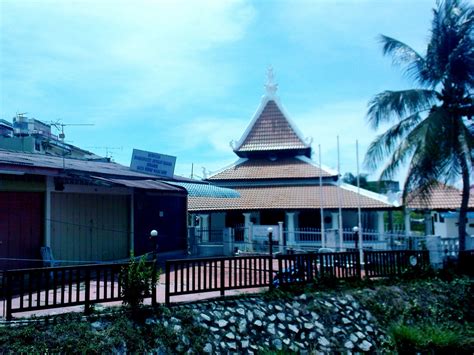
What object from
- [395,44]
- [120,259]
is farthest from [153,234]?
[395,44]

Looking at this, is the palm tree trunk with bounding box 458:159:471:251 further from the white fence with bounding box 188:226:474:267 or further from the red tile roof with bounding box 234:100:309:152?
the red tile roof with bounding box 234:100:309:152

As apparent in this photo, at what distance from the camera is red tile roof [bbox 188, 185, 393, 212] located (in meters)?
18.7

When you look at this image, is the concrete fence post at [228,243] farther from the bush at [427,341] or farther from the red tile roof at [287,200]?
the bush at [427,341]

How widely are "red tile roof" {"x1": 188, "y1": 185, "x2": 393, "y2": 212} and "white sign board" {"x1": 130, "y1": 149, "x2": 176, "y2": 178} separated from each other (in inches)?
282

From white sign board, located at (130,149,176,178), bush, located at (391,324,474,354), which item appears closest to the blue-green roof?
white sign board, located at (130,149,176,178)

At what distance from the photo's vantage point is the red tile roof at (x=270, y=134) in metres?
23.0

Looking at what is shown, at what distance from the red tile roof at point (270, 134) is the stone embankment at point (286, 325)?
45.5ft

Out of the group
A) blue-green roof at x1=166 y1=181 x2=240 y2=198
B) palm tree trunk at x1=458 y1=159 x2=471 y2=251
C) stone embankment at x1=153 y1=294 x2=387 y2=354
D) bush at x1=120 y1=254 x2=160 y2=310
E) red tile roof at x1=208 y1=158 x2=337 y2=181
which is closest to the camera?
bush at x1=120 y1=254 x2=160 y2=310

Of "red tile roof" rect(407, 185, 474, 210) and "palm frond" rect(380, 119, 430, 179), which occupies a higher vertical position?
"palm frond" rect(380, 119, 430, 179)

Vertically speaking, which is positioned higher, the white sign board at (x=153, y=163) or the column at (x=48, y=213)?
the white sign board at (x=153, y=163)

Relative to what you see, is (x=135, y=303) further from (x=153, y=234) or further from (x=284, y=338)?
(x=284, y=338)

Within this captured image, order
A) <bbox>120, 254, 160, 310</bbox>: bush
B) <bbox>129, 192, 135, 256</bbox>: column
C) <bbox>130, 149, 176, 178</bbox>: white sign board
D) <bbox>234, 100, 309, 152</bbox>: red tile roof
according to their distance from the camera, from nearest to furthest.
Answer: <bbox>120, 254, 160, 310</bbox>: bush < <bbox>129, 192, 135, 256</bbox>: column < <bbox>130, 149, 176, 178</bbox>: white sign board < <bbox>234, 100, 309, 152</bbox>: red tile roof

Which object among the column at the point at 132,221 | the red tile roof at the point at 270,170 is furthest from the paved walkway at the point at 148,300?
the red tile roof at the point at 270,170

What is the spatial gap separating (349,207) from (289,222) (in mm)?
2950
